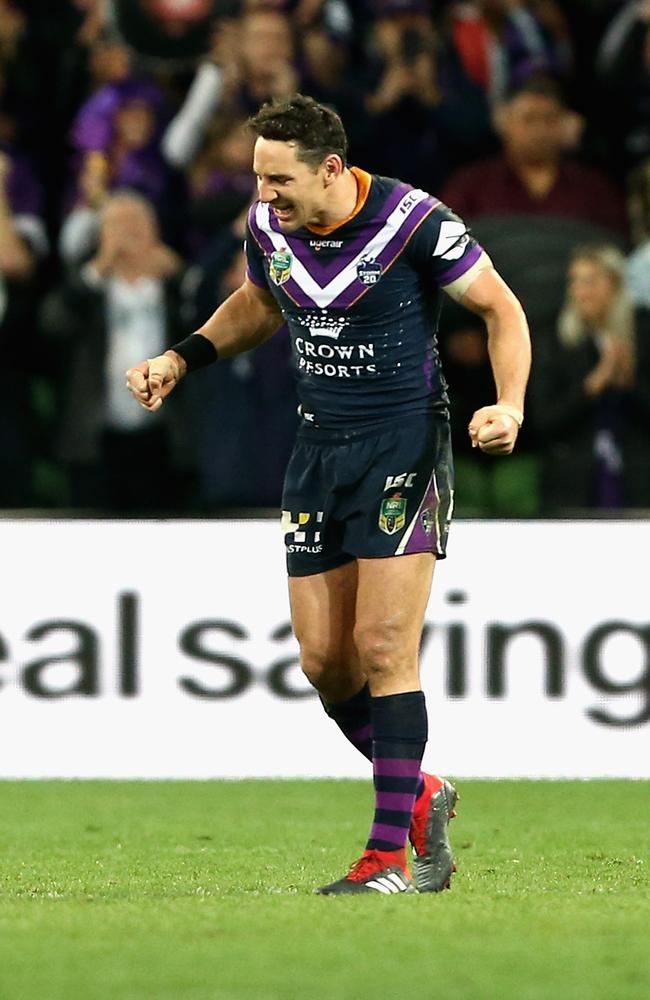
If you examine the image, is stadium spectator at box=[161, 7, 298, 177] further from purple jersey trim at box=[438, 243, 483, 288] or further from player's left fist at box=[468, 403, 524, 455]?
player's left fist at box=[468, 403, 524, 455]

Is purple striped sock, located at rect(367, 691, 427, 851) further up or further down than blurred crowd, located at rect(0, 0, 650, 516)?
further down

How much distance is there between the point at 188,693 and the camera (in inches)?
362

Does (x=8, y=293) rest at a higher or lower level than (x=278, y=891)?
higher

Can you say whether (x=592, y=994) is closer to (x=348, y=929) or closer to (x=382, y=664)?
(x=348, y=929)

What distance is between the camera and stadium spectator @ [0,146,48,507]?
10.6 m

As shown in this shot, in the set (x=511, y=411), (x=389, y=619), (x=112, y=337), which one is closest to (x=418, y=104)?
(x=112, y=337)

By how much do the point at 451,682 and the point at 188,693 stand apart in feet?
3.92

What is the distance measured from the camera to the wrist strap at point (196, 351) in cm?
607

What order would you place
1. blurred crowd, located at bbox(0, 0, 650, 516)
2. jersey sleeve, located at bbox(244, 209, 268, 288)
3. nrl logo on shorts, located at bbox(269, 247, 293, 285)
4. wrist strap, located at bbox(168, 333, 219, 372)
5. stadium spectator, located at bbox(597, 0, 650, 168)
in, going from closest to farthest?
1. nrl logo on shorts, located at bbox(269, 247, 293, 285)
2. jersey sleeve, located at bbox(244, 209, 268, 288)
3. wrist strap, located at bbox(168, 333, 219, 372)
4. blurred crowd, located at bbox(0, 0, 650, 516)
5. stadium spectator, located at bbox(597, 0, 650, 168)

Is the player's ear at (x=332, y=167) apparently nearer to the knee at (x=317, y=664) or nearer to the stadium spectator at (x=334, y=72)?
the knee at (x=317, y=664)

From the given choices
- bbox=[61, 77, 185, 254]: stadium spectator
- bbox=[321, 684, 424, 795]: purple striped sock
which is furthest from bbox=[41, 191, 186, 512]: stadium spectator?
bbox=[321, 684, 424, 795]: purple striped sock

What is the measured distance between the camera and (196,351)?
20.0 ft

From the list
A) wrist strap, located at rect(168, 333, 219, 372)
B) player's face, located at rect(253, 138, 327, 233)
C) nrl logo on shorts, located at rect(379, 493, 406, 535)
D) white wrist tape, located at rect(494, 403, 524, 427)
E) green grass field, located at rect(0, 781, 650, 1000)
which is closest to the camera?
green grass field, located at rect(0, 781, 650, 1000)

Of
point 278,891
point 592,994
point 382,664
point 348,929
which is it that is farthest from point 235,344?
point 592,994
